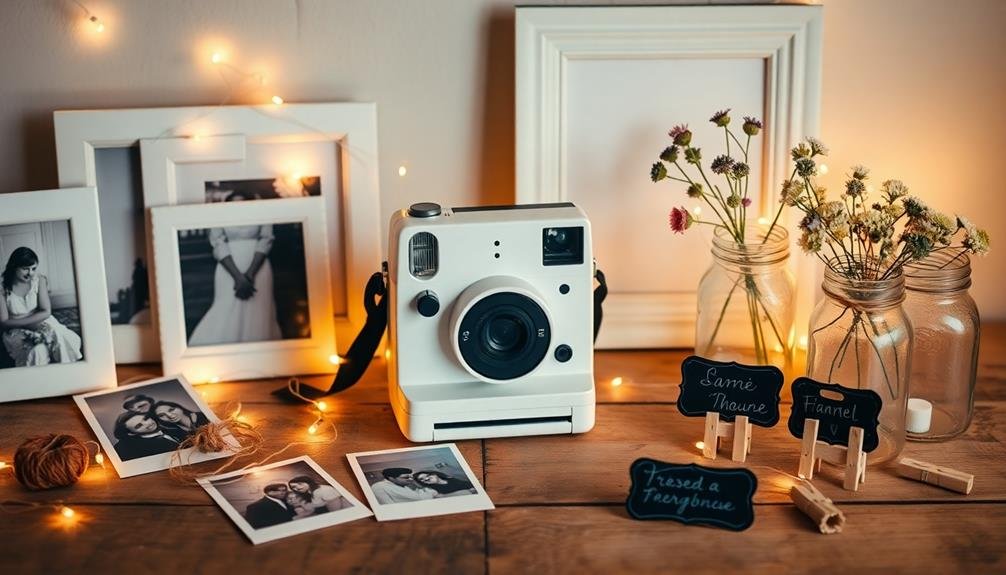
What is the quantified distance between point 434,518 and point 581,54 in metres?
0.75

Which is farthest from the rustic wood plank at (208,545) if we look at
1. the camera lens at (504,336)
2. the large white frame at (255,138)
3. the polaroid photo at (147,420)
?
the large white frame at (255,138)

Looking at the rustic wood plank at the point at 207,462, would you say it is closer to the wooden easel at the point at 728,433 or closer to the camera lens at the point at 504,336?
the camera lens at the point at 504,336

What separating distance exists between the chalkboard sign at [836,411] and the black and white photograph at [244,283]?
29.2 inches

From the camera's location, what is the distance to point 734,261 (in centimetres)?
161

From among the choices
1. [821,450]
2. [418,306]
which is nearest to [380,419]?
[418,306]

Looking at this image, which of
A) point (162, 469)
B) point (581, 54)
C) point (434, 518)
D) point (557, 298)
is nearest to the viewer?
point (434, 518)

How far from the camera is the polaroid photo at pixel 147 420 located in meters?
1.42

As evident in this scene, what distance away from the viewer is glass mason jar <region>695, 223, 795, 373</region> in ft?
5.31

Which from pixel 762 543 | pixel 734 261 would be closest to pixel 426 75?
pixel 734 261

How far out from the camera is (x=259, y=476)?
1371 millimetres

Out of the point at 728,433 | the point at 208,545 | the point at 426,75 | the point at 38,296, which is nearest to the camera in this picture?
the point at 208,545

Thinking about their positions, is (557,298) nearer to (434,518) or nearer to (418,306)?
(418,306)

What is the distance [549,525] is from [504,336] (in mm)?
304

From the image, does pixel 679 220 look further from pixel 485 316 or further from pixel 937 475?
pixel 937 475
